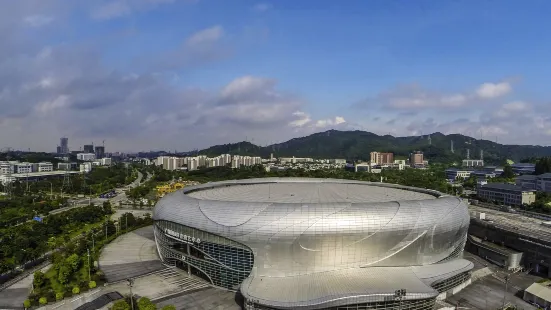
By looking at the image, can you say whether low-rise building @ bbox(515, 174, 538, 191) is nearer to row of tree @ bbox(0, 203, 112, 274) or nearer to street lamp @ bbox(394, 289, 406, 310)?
street lamp @ bbox(394, 289, 406, 310)

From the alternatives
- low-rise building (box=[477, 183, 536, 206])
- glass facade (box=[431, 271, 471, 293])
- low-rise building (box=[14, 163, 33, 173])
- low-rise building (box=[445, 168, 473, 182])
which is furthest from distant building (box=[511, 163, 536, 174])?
low-rise building (box=[14, 163, 33, 173])

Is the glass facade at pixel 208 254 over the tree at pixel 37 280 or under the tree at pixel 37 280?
over

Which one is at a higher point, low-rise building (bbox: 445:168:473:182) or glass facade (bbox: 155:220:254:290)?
low-rise building (bbox: 445:168:473:182)

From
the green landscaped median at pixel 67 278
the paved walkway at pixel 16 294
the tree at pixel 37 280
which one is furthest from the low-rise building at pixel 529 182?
the paved walkway at pixel 16 294

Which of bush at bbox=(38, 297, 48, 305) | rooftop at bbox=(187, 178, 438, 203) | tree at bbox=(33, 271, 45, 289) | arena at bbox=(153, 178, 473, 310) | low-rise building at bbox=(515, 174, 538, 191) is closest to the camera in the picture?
arena at bbox=(153, 178, 473, 310)

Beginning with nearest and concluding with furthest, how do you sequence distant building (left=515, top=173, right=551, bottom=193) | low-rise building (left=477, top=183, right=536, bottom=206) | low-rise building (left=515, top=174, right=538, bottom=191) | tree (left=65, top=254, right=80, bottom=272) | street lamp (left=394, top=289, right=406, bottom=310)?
1. street lamp (left=394, top=289, right=406, bottom=310)
2. tree (left=65, top=254, right=80, bottom=272)
3. low-rise building (left=477, top=183, right=536, bottom=206)
4. distant building (left=515, top=173, right=551, bottom=193)
5. low-rise building (left=515, top=174, right=538, bottom=191)

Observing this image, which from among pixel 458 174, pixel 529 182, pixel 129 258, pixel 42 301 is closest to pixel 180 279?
pixel 129 258

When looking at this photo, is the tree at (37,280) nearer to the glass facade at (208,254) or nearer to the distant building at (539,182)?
the glass facade at (208,254)
